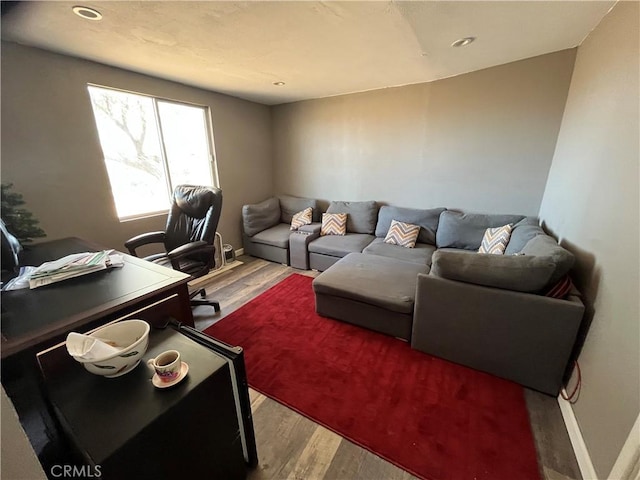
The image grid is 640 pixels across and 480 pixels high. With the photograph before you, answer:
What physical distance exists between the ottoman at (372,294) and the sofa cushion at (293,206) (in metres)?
1.67

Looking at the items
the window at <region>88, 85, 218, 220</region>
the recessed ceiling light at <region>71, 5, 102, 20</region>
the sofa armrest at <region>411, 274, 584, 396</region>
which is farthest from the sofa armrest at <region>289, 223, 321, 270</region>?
the recessed ceiling light at <region>71, 5, 102, 20</region>

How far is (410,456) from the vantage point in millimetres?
1303

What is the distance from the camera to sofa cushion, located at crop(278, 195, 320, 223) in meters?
4.07

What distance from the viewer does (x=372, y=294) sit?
2084mm

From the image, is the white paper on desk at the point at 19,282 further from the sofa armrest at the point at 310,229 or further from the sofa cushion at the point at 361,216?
the sofa cushion at the point at 361,216

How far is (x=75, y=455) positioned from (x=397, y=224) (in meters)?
3.07

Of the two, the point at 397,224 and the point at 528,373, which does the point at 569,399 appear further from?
the point at 397,224

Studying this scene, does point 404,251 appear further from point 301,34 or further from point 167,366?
point 167,366

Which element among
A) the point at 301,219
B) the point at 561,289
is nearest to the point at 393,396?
the point at 561,289

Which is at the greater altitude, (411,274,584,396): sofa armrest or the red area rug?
(411,274,584,396): sofa armrest

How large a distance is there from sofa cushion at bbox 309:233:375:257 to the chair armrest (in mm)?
1649

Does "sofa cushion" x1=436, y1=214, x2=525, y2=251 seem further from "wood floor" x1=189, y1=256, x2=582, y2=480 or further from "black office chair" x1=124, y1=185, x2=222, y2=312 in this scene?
"black office chair" x1=124, y1=185, x2=222, y2=312

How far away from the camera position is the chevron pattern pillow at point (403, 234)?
3.10 m

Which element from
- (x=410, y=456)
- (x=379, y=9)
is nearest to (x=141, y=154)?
(x=379, y=9)
